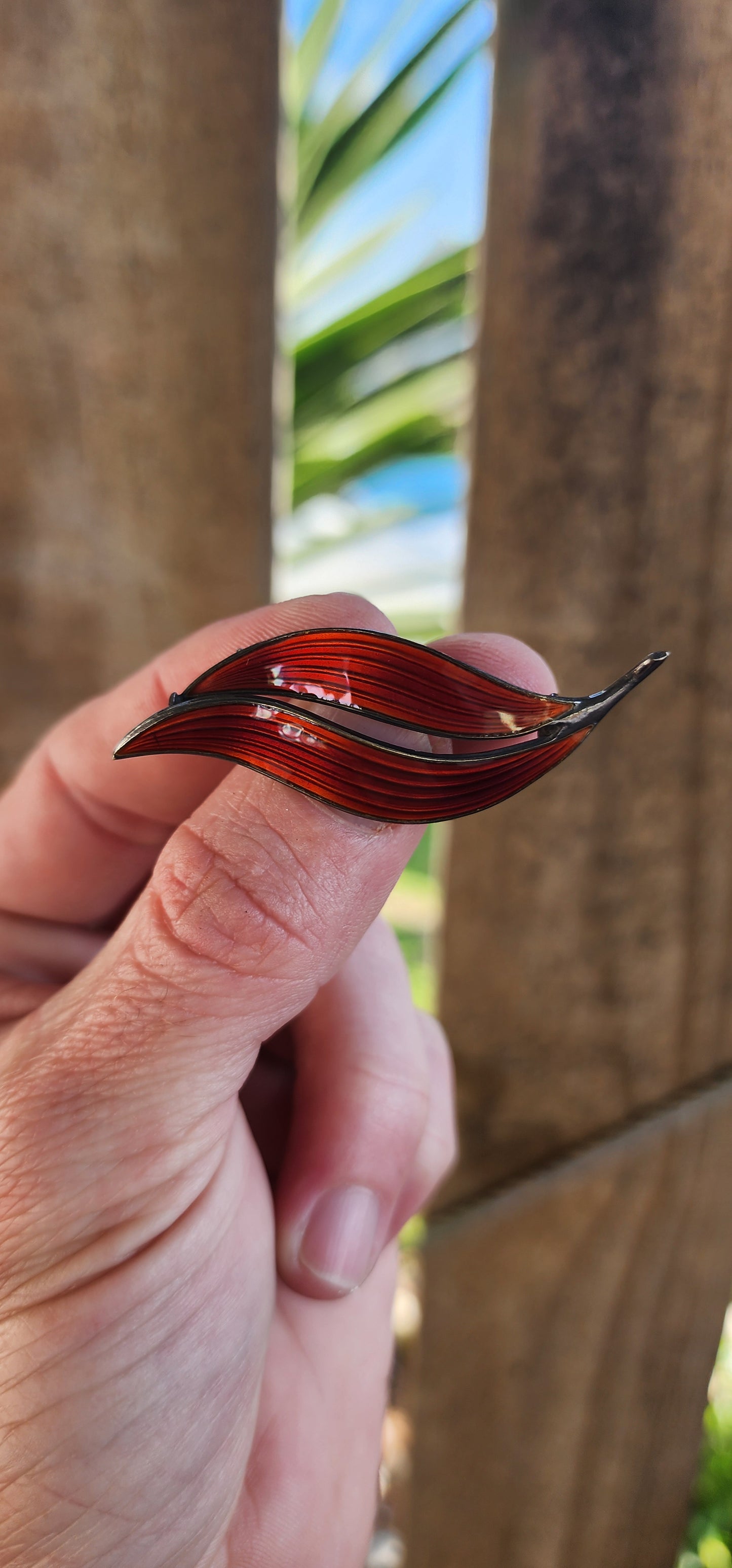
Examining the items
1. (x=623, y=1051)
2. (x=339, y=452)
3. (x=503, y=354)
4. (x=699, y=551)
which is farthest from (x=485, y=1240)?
(x=339, y=452)

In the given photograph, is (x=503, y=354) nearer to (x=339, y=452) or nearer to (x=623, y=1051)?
(x=623, y=1051)

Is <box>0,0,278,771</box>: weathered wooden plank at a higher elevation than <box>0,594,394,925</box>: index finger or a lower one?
higher

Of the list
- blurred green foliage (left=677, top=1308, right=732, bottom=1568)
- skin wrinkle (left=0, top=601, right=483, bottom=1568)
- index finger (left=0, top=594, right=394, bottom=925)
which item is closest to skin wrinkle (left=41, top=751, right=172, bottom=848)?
index finger (left=0, top=594, right=394, bottom=925)

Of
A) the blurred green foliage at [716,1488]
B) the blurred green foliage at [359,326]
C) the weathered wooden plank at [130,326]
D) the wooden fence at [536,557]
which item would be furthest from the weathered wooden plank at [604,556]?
the blurred green foliage at [359,326]

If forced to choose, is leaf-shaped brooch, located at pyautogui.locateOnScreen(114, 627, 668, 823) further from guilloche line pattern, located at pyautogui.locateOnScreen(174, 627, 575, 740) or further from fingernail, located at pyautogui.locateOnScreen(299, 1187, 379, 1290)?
fingernail, located at pyautogui.locateOnScreen(299, 1187, 379, 1290)

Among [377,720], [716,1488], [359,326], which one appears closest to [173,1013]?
[377,720]
